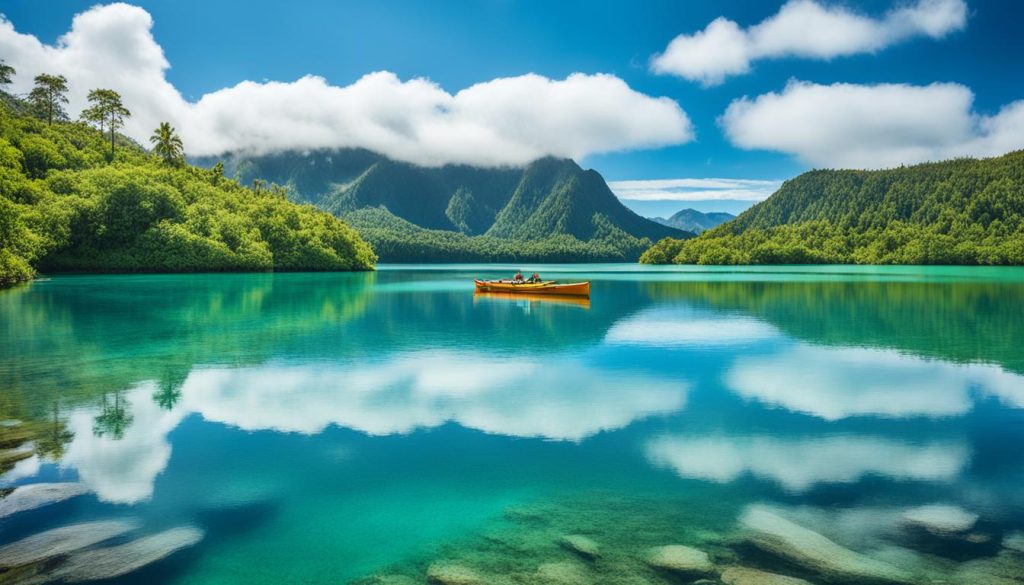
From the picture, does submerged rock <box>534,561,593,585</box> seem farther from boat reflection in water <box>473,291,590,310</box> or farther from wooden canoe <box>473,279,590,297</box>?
wooden canoe <box>473,279,590,297</box>

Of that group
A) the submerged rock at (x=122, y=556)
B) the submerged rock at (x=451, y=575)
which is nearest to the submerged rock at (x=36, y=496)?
the submerged rock at (x=122, y=556)

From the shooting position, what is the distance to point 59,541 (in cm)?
743

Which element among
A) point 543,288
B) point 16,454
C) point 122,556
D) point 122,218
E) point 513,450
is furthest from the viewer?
point 122,218

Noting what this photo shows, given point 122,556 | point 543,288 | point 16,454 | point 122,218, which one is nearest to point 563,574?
point 122,556

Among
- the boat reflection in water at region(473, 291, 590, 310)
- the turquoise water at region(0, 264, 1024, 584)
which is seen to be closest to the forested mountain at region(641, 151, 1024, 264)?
the boat reflection in water at region(473, 291, 590, 310)

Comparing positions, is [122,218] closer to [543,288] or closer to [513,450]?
[543,288]

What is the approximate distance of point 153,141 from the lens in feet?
366

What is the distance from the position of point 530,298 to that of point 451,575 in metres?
44.4

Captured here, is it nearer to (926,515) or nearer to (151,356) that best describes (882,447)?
(926,515)

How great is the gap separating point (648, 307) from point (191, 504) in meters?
35.0

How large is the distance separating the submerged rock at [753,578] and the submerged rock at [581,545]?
4.56 ft

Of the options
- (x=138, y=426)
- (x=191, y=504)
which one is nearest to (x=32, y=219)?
(x=138, y=426)

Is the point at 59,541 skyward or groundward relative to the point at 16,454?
groundward

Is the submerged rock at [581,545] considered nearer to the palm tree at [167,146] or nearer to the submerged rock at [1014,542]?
the submerged rock at [1014,542]
